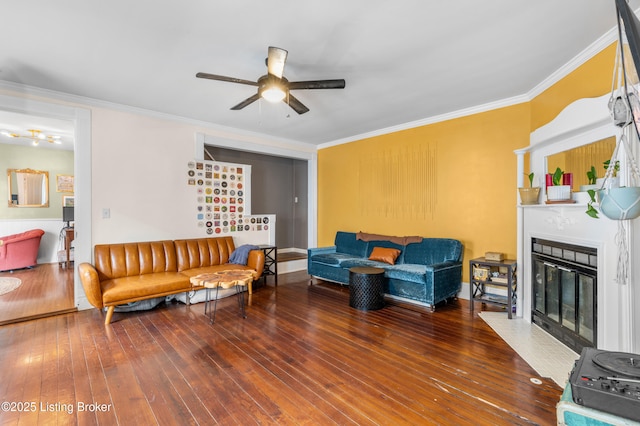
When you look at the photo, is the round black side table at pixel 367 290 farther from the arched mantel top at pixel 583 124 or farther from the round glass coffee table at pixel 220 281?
the arched mantel top at pixel 583 124

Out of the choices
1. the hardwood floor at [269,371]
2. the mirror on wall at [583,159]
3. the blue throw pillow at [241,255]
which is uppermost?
the mirror on wall at [583,159]

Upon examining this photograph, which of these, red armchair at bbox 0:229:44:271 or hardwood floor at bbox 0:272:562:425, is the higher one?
red armchair at bbox 0:229:44:271

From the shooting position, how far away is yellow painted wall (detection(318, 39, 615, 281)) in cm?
344

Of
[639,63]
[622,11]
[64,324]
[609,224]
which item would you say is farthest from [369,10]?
[64,324]

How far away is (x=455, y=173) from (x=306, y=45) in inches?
115

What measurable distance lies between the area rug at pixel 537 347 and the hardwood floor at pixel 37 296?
A: 505 cm

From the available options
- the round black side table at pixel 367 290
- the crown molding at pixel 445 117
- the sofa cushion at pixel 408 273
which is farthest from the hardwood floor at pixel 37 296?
the crown molding at pixel 445 117

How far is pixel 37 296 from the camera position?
421cm

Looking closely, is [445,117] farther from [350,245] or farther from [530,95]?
[350,245]

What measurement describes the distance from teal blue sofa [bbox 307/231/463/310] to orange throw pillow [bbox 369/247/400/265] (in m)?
0.08

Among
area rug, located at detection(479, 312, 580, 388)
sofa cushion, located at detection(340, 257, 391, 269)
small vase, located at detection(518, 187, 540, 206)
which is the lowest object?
area rug, located at detection(479, 312, 580, 388)

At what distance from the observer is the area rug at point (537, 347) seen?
232cm

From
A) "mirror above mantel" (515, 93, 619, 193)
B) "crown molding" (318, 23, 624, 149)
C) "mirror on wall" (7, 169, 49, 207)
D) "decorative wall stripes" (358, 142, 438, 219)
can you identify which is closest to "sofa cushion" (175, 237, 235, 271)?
"decorative wall stripes" (358, 142, 438, 219)

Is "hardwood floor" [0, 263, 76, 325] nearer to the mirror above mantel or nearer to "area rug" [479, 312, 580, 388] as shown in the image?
"area rug" [479, 312, 580, 388]
